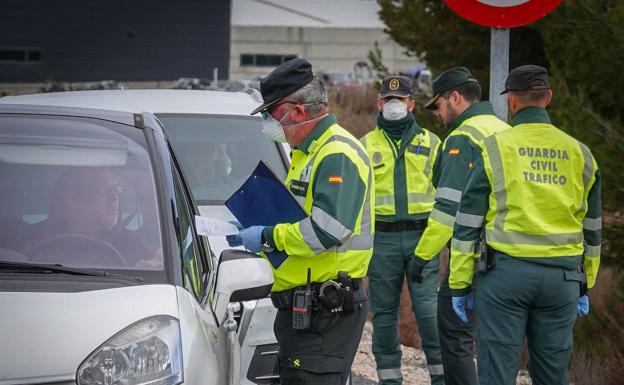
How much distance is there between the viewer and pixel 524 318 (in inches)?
217

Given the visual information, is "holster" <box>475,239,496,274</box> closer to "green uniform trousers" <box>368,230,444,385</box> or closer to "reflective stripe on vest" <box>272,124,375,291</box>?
Result: "reflective stripe on vest" <box>272,124,375,291</box>

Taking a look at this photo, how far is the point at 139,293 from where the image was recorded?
3887mm

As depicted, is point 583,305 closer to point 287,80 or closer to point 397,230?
point 397,230

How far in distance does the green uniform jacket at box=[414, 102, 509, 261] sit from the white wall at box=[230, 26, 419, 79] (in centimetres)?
6299

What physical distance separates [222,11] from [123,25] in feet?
16.6

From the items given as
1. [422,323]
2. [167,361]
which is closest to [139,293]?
[167,361]

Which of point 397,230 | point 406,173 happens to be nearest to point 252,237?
point 397,230

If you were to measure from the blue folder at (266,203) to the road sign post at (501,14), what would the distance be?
1.61 meters

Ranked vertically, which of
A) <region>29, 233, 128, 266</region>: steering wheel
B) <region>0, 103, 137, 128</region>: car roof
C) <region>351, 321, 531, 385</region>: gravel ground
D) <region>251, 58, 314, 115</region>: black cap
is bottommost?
<region>351, 321, 531, 385</region>: gravel ground

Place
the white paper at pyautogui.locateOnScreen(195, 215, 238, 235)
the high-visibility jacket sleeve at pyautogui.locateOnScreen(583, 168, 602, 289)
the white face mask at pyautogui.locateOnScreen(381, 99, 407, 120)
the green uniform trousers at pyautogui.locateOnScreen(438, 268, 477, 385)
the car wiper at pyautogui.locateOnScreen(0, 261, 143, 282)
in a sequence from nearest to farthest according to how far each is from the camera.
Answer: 1. the car wiper at pyautogui.locateOnScreen(0, 261, 143, 282)
2. the white paper at pyautogui.locateOnScreen(195, 215, 238, 235)
3. the high-visibility jacket sleeve at pyautogui.locateOnScreen(583, 168, 602, 289)
4. the green uniform trousers at pyautogui.locateOnScreen(438, 268, 477, 385)
5. the white face mask at pyautogui.locateOnScreen(381, 99, 407, 120)

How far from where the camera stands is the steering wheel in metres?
4.27

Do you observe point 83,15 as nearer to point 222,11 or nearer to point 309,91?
point 222,11

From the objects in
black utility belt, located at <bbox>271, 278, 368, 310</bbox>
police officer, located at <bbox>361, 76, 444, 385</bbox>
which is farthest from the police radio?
police officer, located at <bbox>361, 76, 444, 385</bbox>

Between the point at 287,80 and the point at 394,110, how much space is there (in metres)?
2.92
